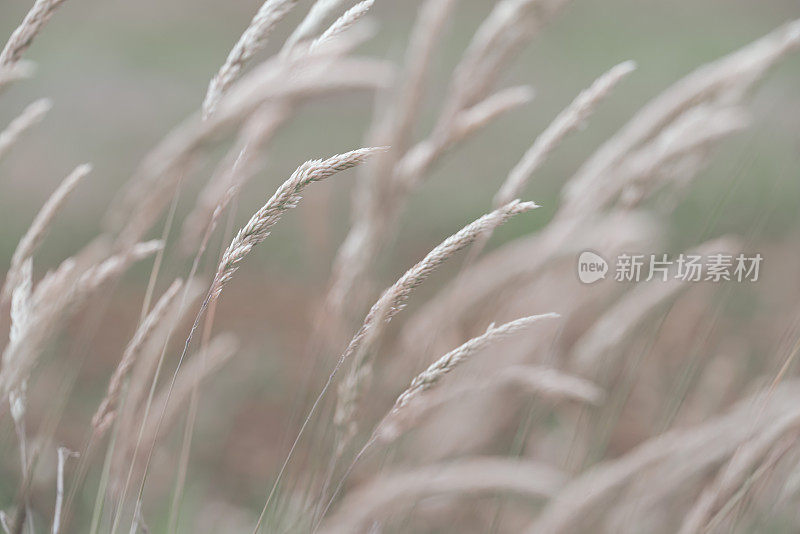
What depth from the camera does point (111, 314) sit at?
11.7 ft

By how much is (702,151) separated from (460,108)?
0.38 meters

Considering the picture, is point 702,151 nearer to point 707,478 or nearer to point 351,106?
point 707,478

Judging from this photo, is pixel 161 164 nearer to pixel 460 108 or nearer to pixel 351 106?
pixel 460 108

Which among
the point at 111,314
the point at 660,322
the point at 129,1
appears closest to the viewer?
the point at 660,322

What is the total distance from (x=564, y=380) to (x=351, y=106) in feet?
23.3

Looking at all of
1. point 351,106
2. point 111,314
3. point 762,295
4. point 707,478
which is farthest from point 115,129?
point 707,478

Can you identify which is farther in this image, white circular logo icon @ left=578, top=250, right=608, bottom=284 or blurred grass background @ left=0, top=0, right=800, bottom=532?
blurred grass background @ left=0, top=0, right=800, bottom=532

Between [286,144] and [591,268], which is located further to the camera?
[286,144]

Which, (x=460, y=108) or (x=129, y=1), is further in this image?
(x=129, y=1)

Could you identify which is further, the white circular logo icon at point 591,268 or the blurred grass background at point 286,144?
Answer: the blurred grass background at point 286,144

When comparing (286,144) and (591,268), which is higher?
(286,144)

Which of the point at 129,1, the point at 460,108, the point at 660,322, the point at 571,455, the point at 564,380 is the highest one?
the point at 129,1

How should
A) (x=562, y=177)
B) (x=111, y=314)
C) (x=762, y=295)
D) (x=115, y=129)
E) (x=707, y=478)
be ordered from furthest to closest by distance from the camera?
(x=115, y=129)
(x=562, y=177)
(x=111, y=314)
(x=762, y=295)
(x=707, y=478)

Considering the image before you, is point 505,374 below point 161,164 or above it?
below
